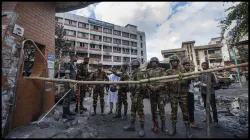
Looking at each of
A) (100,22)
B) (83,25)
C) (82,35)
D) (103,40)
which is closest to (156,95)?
(82,35)

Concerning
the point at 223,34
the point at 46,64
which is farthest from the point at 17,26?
the point at 223,34

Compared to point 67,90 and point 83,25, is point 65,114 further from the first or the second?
point 83,25

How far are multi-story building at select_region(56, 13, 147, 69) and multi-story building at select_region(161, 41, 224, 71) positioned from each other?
35.6 ft

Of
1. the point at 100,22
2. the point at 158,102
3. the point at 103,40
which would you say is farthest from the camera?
the point at 103,40

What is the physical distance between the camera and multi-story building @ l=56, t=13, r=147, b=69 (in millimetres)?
34344

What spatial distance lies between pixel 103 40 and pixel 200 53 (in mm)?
30904

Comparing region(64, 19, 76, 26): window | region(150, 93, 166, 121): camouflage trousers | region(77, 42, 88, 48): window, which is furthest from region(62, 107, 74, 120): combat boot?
region(64, 19, 76, 26): window

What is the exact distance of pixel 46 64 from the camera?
4.35 meters

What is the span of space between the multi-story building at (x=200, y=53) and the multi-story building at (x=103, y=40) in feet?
35.6

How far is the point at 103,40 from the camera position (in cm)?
3950

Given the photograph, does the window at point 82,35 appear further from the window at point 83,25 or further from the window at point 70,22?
the window at point 70,22

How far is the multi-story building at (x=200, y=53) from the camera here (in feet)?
127

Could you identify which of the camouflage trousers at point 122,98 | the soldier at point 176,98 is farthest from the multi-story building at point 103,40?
the soldier at point 176,98

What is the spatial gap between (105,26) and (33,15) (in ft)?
125
